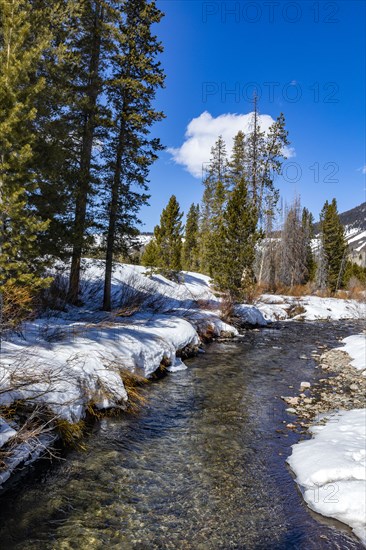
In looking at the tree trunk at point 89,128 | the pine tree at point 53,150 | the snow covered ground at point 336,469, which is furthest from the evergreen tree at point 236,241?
the snow covered ground at point 336,469

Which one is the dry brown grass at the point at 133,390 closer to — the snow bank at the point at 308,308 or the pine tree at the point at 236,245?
the pine tree at the point at 236,245

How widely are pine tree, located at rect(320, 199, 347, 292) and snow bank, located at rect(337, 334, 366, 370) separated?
2917 cm

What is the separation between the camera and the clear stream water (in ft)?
13.5

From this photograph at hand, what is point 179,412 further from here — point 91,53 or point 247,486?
point 91,53

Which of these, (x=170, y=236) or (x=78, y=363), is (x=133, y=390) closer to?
(x=78, y=363)

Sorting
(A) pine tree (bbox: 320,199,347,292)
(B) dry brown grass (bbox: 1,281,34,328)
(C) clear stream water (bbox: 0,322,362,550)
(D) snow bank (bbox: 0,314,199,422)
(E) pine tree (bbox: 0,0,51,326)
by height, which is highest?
(A) pine tree (bbox: 320,199,347,292)

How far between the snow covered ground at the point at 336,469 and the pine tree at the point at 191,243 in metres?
38.2

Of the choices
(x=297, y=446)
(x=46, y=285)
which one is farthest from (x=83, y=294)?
(x=297, y=446)

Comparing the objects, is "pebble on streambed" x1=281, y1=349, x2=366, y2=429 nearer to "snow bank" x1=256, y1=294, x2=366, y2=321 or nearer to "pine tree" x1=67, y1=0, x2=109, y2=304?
"pine tree" x1=67, y1=0, x2=109, y2=304

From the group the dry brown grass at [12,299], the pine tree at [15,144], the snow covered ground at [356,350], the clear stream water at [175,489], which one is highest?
the pine tree at [15,144]

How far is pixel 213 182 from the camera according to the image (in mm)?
42969

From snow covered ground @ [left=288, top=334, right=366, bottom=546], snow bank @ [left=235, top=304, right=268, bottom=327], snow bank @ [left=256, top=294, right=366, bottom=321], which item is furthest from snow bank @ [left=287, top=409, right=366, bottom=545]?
snow bank @ [left=256, top=294, right=366, bottom=321]

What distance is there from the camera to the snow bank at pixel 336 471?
455 centimetres

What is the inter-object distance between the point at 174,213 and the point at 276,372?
20.7 m
